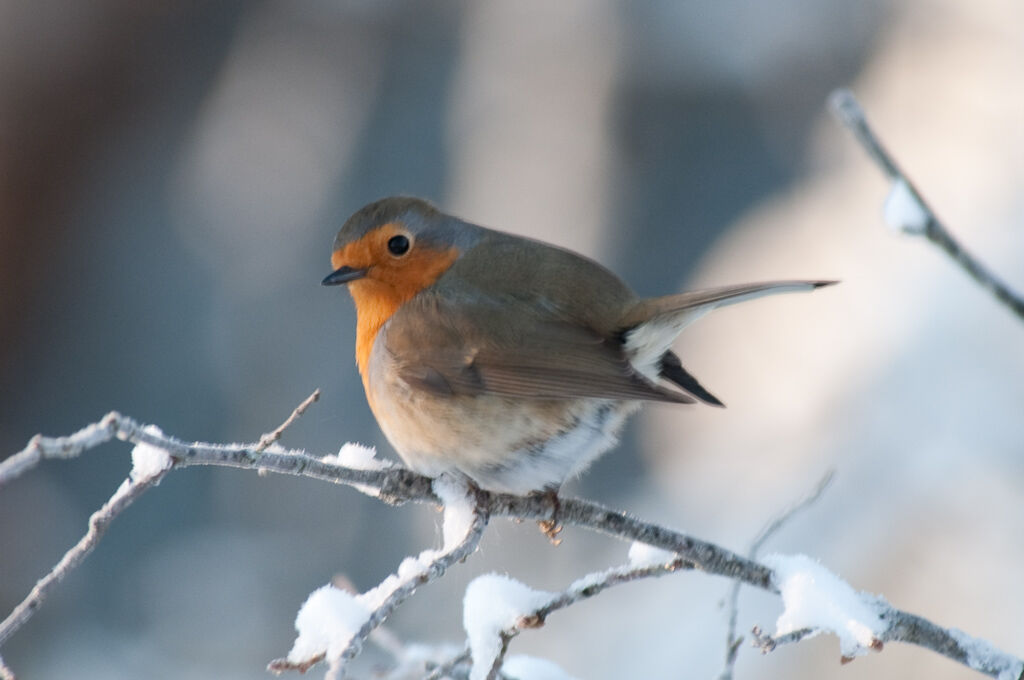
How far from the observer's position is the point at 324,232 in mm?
6270

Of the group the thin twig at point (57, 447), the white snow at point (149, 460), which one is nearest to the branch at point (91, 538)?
the white snow at point (149, 460)

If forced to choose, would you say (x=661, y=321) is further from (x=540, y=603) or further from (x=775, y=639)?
(x=775, y=639)

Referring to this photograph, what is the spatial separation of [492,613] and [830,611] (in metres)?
0.59

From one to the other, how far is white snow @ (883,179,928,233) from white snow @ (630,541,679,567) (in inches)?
36.9

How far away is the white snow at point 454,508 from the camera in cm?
225

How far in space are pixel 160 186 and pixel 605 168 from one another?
2779mm

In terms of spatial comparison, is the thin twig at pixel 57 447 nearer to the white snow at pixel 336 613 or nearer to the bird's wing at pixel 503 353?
the white snow at pixel 336 613

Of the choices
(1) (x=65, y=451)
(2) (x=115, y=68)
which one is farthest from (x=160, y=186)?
(1) (x=65, y=451)

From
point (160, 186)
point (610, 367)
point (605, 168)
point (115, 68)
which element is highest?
point (115, 68)

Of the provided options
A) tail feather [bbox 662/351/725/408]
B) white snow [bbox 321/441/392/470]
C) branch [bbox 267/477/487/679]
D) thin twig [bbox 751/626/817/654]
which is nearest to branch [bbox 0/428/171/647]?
branch [bbox 267/477/487/679]

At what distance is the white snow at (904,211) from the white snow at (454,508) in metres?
1.19

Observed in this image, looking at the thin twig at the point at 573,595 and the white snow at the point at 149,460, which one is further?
the thin twig at the point at 573,595

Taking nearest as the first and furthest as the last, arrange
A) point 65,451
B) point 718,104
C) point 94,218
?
point 65,451, point 718,104, point 94,218

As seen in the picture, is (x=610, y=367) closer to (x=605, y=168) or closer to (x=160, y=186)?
(x=605, y=168)
